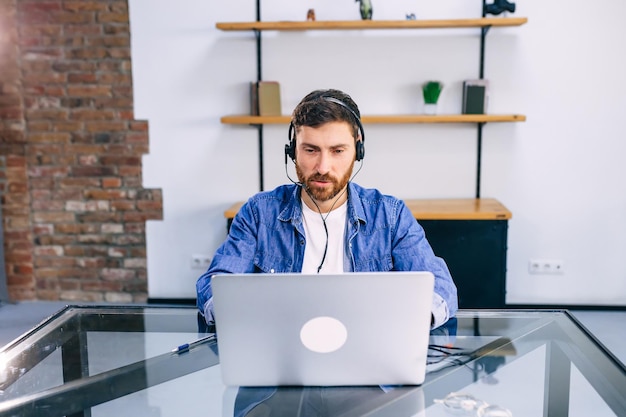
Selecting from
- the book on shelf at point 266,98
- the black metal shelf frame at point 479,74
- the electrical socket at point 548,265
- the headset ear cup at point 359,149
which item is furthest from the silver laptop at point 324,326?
A: the electrical socket at point 548,265

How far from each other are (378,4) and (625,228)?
1969 millimetres

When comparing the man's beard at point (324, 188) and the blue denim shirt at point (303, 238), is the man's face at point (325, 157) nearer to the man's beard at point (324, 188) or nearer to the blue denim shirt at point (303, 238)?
the man's beard at point (324, 188)

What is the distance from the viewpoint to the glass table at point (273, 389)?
1130 mm

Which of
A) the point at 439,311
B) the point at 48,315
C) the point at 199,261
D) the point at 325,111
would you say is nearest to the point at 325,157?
the point at 325,111

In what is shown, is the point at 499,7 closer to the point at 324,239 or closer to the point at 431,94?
the point at 431,94

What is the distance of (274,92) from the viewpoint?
347 centimetres

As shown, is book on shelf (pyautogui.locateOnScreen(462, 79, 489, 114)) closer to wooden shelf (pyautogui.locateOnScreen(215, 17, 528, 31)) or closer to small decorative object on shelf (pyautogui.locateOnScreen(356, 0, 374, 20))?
wooden shelf (pyautogui.locateOnScreen(215, 17, 528, 31))

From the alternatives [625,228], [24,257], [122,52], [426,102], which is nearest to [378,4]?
[426,102]

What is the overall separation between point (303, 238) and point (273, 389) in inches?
26.3

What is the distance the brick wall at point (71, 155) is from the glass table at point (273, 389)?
2.18 metres

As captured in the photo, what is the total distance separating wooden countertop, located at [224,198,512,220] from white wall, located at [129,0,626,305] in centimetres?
14

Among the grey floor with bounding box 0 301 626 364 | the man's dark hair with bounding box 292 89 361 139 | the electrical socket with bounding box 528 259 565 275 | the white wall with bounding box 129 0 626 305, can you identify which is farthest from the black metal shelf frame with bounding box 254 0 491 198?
the man's dark hair with bounding box 292 89 361 139

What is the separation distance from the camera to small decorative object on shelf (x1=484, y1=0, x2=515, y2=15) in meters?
3.33

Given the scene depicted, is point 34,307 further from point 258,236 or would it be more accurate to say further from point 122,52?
point 258,236
